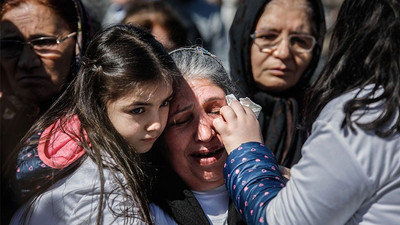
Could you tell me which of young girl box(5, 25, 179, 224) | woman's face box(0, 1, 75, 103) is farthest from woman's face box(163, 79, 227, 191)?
woman's face box(0, 1, 75, 103)

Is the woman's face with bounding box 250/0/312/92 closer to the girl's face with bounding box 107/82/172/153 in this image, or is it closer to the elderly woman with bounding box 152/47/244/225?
the elderly woman with bounding box 152/47/244/225

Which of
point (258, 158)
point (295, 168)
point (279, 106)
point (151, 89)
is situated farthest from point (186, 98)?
point (279, 106)

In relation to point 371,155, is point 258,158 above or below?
below

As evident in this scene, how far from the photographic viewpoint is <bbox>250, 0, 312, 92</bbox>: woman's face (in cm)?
362

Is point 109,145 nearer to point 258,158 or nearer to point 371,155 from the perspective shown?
point 258,158

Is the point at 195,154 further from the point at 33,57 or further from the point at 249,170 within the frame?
the point at 33,57

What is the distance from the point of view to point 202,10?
538cm

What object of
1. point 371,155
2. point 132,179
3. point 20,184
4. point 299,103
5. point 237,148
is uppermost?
point 371,155

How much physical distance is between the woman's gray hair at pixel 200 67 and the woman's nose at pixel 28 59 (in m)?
0.76

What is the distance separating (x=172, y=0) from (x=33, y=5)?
185 cm

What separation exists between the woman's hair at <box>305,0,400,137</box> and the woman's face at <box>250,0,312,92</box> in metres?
1.78

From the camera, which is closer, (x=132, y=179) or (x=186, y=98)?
(x=132, y=179)

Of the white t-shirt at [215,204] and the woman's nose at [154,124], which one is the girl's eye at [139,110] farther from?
the white t-shirt at [215,204]

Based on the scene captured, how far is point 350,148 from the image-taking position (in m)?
1.55
